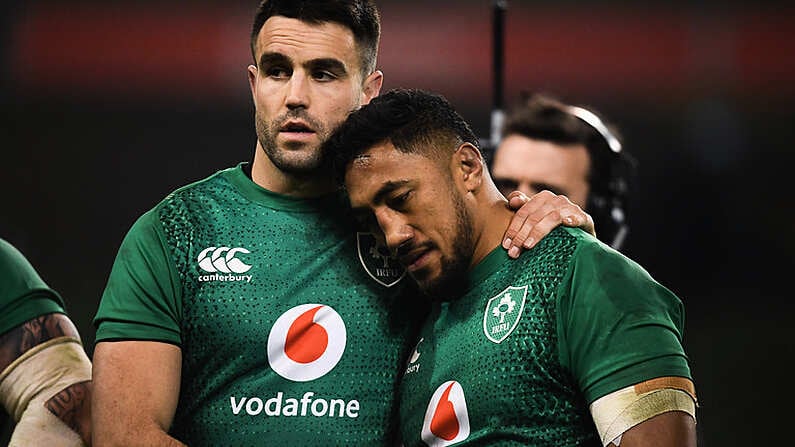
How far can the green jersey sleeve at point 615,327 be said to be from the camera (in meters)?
1.86

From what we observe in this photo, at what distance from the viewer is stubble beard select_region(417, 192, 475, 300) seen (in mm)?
2158

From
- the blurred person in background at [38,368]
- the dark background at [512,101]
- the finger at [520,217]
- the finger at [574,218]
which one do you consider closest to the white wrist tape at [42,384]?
the blurred person in background at [38,368]

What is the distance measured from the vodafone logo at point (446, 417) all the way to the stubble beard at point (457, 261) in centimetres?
18

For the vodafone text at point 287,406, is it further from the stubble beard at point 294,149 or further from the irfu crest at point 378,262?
the stubble beard at point 294,149

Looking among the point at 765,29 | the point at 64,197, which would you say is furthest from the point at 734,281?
the point at 64,197

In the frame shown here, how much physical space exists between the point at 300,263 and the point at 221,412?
1.05ft

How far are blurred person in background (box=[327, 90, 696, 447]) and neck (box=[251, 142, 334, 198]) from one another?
0.11 m

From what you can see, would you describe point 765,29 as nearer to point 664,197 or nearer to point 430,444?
point 664,197

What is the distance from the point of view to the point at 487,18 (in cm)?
505

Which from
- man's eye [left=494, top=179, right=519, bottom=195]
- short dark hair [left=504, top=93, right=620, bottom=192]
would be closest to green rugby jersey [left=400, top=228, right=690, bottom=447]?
man's eye [left=494, top=179, right=519, bottom=195]

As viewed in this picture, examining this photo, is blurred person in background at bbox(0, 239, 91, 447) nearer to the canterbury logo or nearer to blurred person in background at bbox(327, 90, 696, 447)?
the canterbury logo

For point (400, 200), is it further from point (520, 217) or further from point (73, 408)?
point (73, 408)

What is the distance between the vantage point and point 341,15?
89.4 inches

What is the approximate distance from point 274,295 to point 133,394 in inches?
12.7
